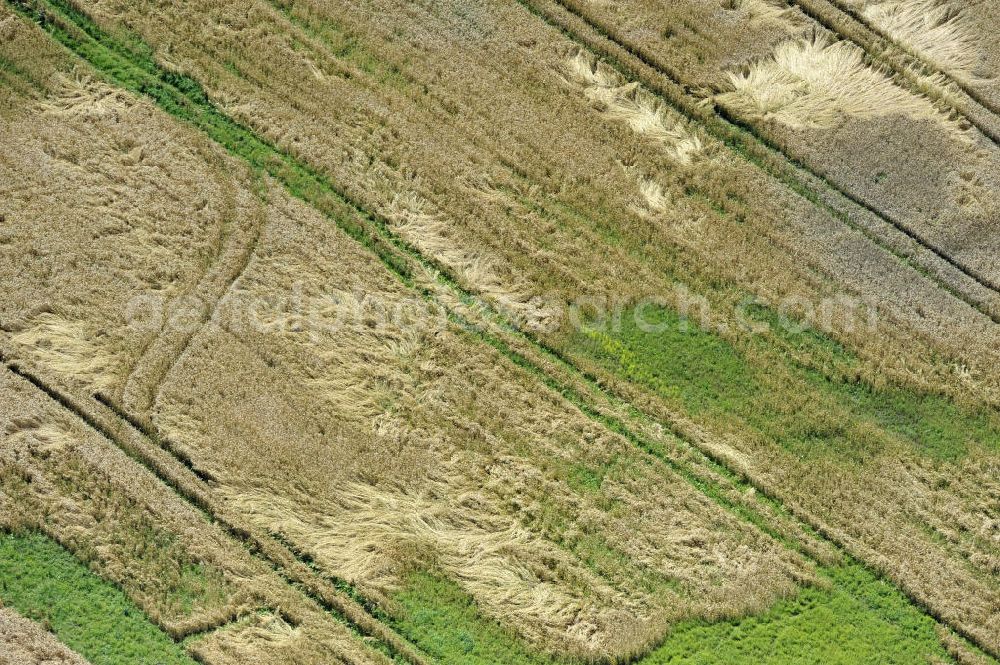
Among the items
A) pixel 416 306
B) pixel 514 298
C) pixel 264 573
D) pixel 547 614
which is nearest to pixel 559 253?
pixel 514 298

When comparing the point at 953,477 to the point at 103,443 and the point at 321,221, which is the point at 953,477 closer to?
the point at 321,221

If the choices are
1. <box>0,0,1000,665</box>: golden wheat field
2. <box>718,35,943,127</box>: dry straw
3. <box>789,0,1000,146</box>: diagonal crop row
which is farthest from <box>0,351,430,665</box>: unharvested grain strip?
<box>789,0,1000,146</box>: diagonal crop row

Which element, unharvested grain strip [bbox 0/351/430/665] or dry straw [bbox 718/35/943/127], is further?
dry straw [bbox 718/35/943/127]

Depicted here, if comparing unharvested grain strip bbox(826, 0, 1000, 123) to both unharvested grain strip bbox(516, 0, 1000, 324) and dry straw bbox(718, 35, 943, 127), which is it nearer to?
dry straw bbox(718, 35, 943, 127)

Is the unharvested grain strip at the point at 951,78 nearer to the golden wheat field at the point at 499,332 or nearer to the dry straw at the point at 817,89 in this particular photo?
the golden wheat field at the point at 499,332

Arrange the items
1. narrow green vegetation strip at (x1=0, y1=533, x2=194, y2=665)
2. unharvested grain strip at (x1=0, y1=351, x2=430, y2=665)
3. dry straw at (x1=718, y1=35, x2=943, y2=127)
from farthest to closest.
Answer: dry straw at (x1=718, y1=35, x2=943, y2=127) → unharvested grain strip at (x1=0, y1=351, x2=430, y2=665) → narrow green vegetation strip at (x1=0, y1=533, x2=194, y2=665)

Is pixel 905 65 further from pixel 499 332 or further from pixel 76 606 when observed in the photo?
pixel 76 606
